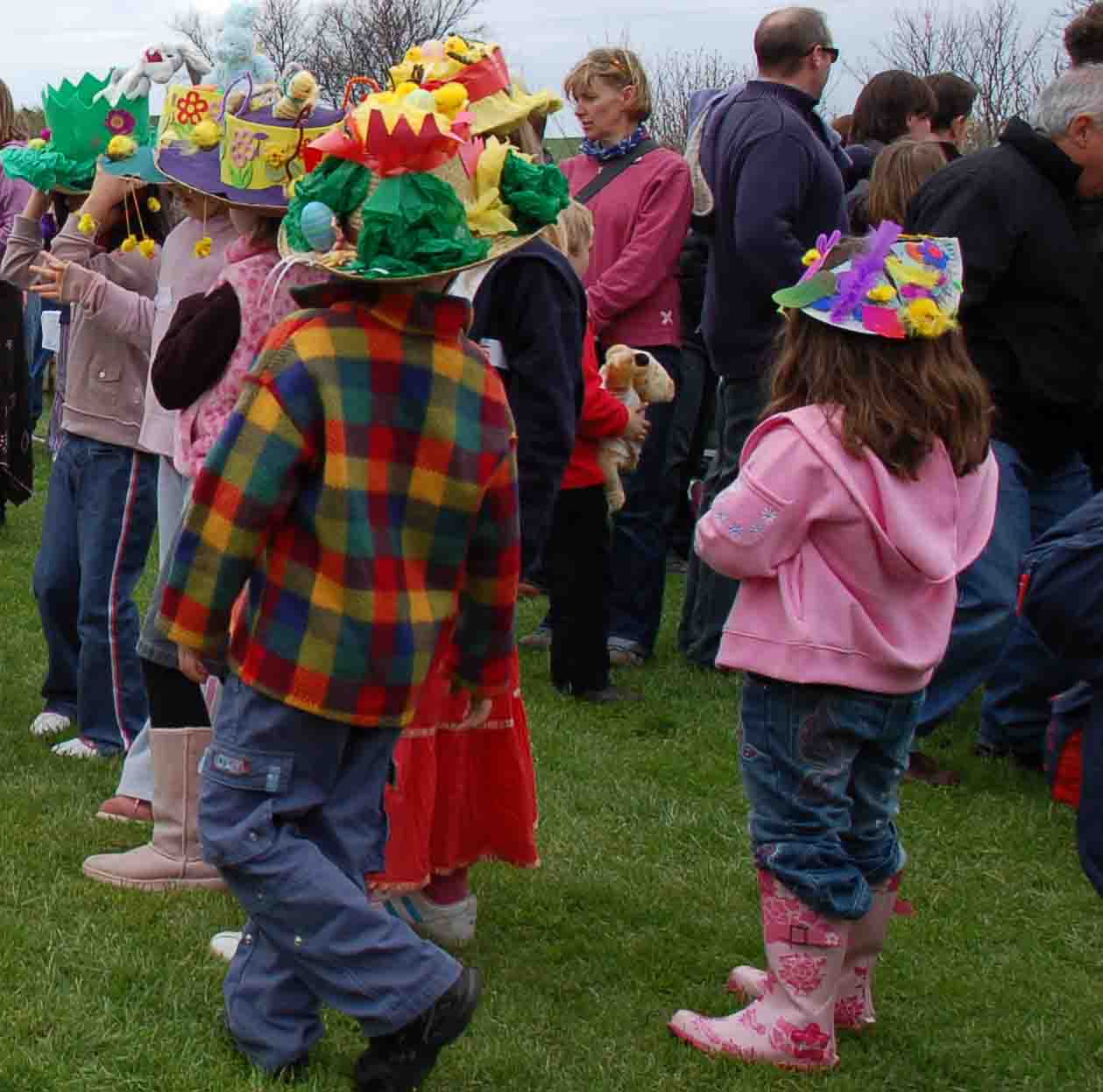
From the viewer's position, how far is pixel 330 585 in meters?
3.02

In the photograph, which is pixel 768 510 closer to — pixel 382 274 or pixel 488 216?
pixel 488 216

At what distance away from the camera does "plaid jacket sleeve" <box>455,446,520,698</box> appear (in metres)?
3.24

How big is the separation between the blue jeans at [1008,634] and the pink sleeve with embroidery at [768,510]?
80.2 inches

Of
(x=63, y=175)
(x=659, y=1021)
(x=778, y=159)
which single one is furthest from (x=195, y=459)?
(x=778, y=159)

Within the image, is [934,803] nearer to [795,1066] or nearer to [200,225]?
[795,1066]

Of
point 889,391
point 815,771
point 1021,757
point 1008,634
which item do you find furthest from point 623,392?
point 815,771

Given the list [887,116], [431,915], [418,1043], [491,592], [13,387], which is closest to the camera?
[418,1043]

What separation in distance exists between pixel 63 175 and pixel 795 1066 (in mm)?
2997

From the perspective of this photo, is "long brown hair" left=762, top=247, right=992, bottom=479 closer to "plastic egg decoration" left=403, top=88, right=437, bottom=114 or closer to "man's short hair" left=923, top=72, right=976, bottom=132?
"plastic egg decoration" left=403, top=88, right=437, bottom=114

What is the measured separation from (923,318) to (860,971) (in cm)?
141

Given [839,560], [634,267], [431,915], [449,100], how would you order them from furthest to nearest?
[634,267]
[431,915]
[839,560]
[449,100]

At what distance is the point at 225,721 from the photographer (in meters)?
3.14

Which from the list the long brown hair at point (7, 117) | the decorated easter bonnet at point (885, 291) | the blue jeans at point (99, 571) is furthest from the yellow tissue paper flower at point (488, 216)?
the long brown hair at point (7, 117)

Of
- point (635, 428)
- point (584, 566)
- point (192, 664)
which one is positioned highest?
point (192, 664)
